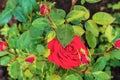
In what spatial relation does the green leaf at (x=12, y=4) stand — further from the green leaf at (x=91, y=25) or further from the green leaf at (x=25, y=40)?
the green leaf at (x=91, y=25)

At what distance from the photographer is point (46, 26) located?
1.21 m

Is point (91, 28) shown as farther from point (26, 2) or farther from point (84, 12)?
point (26, 2)

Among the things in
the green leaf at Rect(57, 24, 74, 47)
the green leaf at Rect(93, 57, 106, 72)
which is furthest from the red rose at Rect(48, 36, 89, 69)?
the green leaf at Rect(93, 57, 106, 72)

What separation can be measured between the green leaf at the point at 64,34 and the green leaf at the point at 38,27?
0.19 ft

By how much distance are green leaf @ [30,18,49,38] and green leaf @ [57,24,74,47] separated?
2.3 inches

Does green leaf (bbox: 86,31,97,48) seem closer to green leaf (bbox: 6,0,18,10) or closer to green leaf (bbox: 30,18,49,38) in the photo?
green leaf (bbox: 30,18,49,38)

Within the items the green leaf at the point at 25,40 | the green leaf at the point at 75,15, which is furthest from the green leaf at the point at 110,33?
the green leaf at the point at 25,40

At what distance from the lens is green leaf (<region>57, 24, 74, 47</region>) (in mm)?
1161

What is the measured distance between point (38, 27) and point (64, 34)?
0.11m

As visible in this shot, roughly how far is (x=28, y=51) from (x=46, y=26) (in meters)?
0.28

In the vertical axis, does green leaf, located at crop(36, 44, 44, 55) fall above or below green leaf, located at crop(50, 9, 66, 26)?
below

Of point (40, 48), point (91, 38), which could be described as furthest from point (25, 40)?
point (91, 38)

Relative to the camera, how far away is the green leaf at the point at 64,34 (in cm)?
116

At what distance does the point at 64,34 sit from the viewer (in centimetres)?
117
